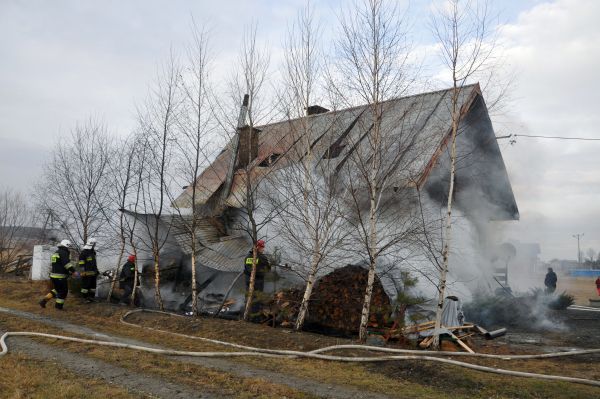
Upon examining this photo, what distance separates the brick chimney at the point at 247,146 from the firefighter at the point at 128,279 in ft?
15.8

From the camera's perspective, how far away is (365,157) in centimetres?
981

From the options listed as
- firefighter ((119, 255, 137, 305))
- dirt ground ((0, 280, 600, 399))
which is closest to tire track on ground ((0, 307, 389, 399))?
dirt ground ((0, 280, 600, 399))

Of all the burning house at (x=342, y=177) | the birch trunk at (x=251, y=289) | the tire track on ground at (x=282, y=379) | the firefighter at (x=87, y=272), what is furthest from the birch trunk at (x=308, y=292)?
the firefighter at (x=87, y=272)

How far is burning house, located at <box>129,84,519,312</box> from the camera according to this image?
32.6 feet

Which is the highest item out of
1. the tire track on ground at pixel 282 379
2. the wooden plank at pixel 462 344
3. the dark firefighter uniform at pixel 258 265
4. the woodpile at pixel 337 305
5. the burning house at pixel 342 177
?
the burning house at pixel 342 177

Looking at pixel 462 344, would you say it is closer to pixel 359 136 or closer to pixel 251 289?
pixel 359 136

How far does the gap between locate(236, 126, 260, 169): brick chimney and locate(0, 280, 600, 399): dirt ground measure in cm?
378

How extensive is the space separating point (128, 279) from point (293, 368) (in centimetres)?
878

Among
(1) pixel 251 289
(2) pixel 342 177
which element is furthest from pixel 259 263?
(2) pixel 342 177

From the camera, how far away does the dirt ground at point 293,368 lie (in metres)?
5.43

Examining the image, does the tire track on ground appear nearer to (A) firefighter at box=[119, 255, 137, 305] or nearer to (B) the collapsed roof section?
(B) the collapsed roof section

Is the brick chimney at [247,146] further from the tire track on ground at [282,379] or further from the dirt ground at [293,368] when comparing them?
the tire track on ground at [282,379]

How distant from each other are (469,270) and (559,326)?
2.83m

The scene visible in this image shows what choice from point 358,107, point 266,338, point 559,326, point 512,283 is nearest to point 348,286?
point 266,338
